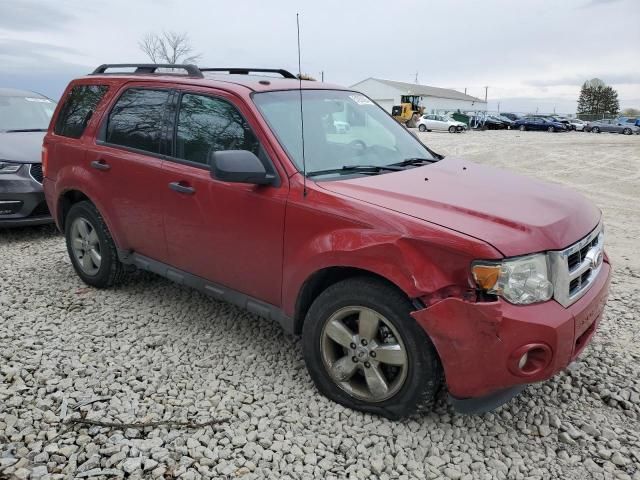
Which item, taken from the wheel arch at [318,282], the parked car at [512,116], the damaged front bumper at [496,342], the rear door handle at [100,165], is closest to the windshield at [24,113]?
the rear door handle at [100,165]

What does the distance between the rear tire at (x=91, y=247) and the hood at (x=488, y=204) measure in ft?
7.92

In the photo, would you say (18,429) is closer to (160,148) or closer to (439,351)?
(160,148)

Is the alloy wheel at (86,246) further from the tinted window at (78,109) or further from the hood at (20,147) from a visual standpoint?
the hood at (20,147)

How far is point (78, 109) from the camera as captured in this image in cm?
474

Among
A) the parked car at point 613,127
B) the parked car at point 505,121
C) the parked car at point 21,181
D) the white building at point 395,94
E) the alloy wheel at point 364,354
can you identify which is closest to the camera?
the alloy wheel at point 364,354

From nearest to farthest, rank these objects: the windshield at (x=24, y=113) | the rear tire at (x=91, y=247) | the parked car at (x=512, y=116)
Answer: the rear tire at (x=91, y=247) < the windshield at (x=24, y=113) < the parked car at (x=512, y=116)

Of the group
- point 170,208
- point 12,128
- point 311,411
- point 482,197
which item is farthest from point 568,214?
point 12,128

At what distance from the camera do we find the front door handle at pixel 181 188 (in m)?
3.57

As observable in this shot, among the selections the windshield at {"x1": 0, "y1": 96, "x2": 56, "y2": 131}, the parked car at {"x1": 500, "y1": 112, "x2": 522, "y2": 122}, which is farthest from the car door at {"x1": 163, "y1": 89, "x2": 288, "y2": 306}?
the parked car at {"x1": 500, "y1": 112, "x2": 522, "y2": 122}

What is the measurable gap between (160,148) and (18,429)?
6.63ft

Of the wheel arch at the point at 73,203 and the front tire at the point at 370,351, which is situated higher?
the wheel arch at the point at 73,203

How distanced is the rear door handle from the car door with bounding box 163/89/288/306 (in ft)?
2.52

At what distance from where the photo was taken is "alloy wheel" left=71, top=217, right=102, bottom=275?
4699 millimetres

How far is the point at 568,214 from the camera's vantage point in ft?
9.37
